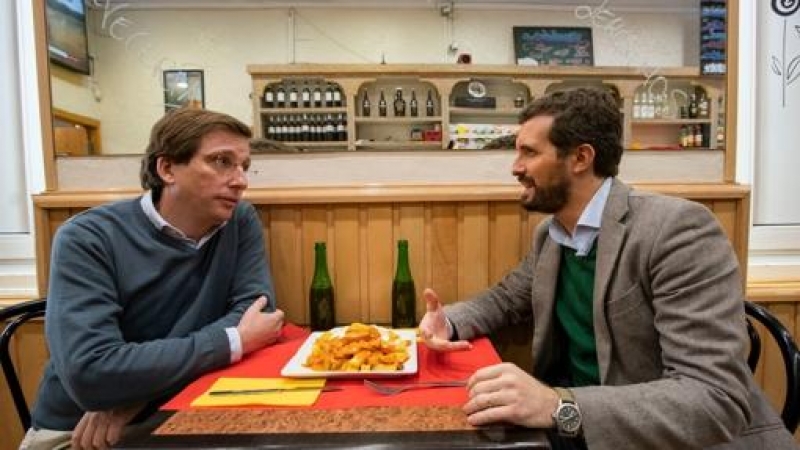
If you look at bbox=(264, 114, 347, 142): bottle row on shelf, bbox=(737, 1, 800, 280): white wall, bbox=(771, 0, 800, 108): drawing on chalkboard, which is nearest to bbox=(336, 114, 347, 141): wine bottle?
bbox=(264, 114, 347, 142): bottle row on shelf

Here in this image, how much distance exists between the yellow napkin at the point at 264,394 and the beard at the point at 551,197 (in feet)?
2.33

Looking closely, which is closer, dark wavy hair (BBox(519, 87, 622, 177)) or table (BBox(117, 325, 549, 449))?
table (BBox(117, 325, 549, 449))

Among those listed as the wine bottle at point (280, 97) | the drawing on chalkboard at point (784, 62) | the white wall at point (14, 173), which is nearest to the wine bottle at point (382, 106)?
the wine bottle at point (280, 97)

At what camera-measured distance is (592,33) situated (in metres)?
1.90

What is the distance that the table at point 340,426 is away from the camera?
2.77ft

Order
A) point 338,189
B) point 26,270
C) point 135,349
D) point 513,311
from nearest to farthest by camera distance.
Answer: point 135,349 → point 513,311 → point 338,189 → point 26,270

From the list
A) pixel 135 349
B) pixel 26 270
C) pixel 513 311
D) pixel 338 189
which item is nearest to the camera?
pixel 135 349

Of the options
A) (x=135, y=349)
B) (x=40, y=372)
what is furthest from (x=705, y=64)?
(x=40, y=372)

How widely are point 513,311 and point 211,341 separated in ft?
2.96

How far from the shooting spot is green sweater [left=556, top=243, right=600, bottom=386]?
139 cm

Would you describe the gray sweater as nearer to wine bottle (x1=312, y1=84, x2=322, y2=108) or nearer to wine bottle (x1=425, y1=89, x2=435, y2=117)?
wine bottle (x1=312, y1=84, x2=322, y2=108)

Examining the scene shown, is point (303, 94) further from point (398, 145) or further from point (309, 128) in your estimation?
point (398, 145)

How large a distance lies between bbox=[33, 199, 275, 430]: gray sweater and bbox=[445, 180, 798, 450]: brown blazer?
0.90 metres

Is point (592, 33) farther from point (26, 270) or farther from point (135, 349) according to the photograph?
point (26, 270)
